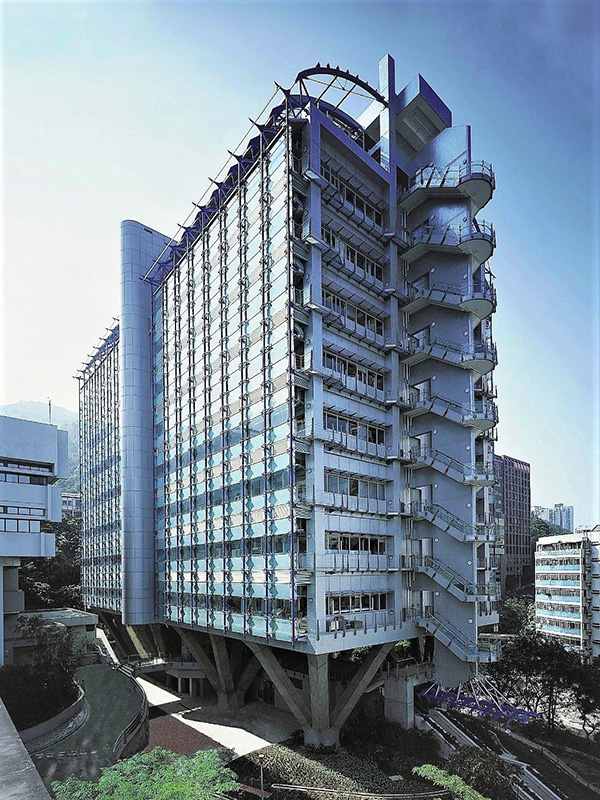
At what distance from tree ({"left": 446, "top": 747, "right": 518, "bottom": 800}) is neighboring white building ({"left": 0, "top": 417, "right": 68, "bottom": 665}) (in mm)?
17185

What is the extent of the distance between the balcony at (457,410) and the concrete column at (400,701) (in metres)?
10.4

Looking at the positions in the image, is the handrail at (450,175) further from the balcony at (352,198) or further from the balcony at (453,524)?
the balcony at (453,524)

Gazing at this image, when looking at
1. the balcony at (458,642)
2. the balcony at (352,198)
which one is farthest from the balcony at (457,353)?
the balcony at (458,642)

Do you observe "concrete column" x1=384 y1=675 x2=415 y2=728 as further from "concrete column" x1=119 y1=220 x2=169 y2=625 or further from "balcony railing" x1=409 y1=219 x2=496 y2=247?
"balcony railing" x1=409 y1=219 x2=496 y2=247

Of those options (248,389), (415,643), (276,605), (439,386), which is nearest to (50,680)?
(276,605)

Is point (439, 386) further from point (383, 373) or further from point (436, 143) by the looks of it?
point (436, 143)

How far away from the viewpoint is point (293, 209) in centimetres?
2073

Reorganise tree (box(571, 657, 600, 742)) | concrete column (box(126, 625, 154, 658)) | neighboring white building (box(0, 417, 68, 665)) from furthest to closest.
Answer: concrete column (box(126, 625, 154, 658)) < tree (box(571, 657, 600, 742)) < neighboring white building (box(0, 417, 68, 665))

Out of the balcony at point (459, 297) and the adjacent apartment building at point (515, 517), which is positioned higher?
the balcony at point (459, 297)

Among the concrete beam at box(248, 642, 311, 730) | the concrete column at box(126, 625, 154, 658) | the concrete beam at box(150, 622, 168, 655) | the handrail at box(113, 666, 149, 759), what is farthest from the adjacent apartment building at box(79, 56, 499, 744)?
the concrete column at box(126, 625, 154, 658)

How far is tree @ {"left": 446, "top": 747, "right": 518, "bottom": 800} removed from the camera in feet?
53.2

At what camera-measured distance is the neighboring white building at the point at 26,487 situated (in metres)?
23.9

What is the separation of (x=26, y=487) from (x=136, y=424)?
8763mm

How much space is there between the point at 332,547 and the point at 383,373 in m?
7.69
